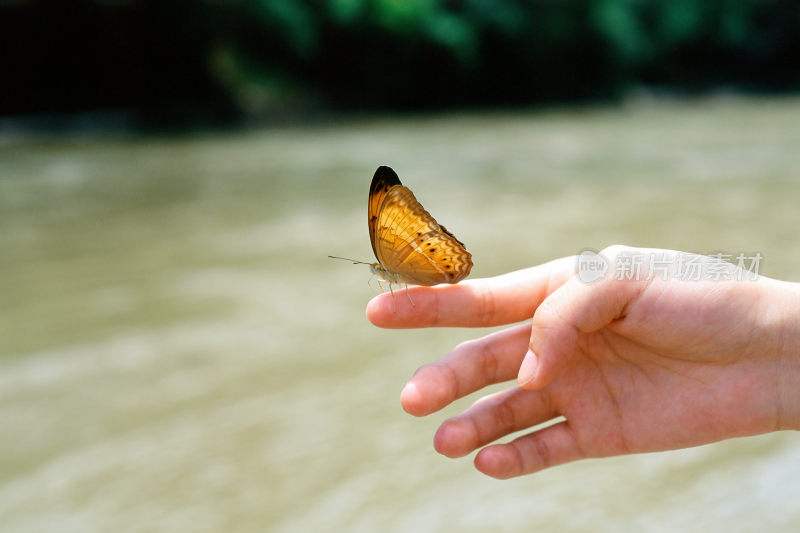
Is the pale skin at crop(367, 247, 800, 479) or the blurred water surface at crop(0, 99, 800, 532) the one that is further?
the blurred water surface at crop(0, 99, 800, 532)

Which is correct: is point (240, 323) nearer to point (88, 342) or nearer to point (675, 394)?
point (88, 342)

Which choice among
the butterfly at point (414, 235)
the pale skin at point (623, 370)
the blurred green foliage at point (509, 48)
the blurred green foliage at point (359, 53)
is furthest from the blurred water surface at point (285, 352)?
the blurred green foliage at point (509, 48)

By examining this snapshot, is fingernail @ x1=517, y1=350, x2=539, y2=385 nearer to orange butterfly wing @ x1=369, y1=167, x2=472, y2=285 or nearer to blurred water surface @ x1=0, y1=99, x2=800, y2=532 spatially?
orange butterfly wing @ x1=369, y1=167, x2=472, y2=285

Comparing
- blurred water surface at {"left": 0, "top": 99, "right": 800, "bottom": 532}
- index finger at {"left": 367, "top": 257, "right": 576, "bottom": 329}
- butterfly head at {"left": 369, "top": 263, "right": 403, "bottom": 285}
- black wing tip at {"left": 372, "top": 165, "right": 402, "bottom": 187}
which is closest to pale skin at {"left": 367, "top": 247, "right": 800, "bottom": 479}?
index finger at {"left": 367, "top": 257, "right": 576, "bottom": 329}

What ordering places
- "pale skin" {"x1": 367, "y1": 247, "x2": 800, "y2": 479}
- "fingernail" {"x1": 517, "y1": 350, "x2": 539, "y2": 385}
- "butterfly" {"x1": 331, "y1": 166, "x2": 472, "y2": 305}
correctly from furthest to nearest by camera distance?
"butterfly" {"x1": 331, "y1": 166, "x2": 472, "y2": 305} → "pale skin" {"x1": 367, "y1": 247, "x2": 800, "y2": 479} → "fingernail" {"x1": 517, "y1": 350, "x2": 539, "y2": 385}

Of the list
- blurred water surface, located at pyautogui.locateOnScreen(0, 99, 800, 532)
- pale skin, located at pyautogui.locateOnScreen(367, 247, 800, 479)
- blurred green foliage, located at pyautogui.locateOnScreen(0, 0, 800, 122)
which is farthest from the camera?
blurred green foliage, located at pyautogui.locateOnScreen(0, 0, 800, 122)

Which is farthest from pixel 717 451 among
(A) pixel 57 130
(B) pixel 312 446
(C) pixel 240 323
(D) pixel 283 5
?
(D) pixel 283 5

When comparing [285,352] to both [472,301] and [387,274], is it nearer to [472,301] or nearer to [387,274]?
[387,274]
